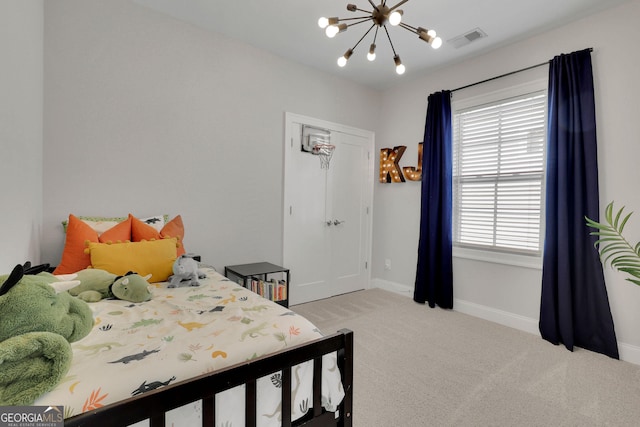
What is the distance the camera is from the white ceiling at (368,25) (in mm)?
2373

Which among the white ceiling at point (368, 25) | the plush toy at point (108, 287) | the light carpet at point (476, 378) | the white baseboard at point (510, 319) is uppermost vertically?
the white ceiling at point (368, 25)

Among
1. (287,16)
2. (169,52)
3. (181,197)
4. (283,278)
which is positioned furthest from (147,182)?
(287,16)

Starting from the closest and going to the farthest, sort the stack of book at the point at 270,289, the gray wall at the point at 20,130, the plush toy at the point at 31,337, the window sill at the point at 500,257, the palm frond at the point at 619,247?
1. the plush toy at the point at 31,337
2. the gray wall at the point at 20,130
3. the palm frond at the point at 619,247
4. the stack of book at the point at 270,289
5. the window sill at the point at 500,257

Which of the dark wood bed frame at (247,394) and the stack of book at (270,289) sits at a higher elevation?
the dark wood bed frame at (247,394)

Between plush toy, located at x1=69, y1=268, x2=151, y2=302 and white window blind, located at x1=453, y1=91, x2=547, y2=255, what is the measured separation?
121 inches

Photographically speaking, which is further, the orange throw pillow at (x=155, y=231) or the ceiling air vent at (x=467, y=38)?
the ceiling air vent at (x=467, y=38)

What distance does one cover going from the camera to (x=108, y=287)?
171cm

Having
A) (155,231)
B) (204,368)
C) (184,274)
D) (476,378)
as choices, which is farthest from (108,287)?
(476,378)

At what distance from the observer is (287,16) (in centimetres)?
255

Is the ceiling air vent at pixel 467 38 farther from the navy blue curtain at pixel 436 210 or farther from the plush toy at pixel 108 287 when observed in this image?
the plush toy at pixel 108 287

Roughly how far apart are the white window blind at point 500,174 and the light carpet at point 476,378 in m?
0.92

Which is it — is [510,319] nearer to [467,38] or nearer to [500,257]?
[500,257]

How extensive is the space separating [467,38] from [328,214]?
2.29 metres

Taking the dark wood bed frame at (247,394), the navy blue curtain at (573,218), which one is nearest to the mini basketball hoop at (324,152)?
the navy blue curtain at (573,218)
